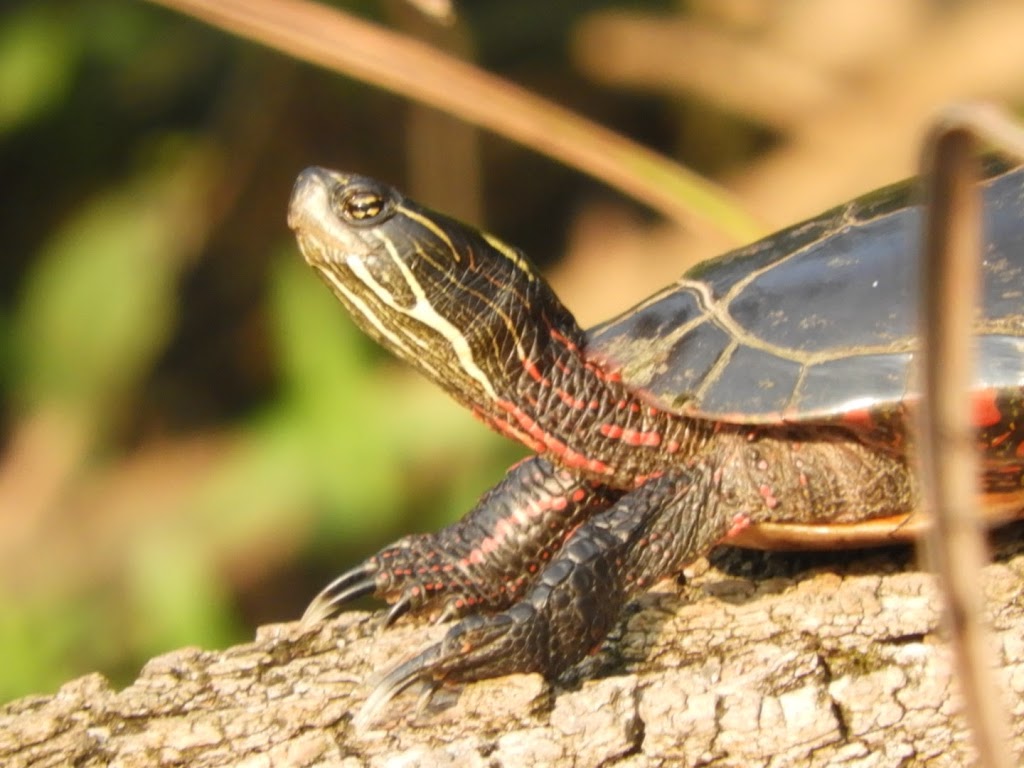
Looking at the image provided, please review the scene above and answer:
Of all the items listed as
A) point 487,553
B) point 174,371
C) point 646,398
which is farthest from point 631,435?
point 174,371

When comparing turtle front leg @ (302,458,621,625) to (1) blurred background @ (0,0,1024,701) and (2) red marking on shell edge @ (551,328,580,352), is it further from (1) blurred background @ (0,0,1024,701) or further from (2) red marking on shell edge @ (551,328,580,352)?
(1) blurred background @ (0,0,1024,701)

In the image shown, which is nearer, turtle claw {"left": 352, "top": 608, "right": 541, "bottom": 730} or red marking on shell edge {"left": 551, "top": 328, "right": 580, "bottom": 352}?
turtle claw {"left": 352, "top": 608, "right": 541, "bottom": 730}

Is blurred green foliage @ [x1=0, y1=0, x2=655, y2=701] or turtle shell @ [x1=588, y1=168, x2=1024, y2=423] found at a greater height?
blurred green foliage @ [x1=0, y1=0, x2=655, y2=701]

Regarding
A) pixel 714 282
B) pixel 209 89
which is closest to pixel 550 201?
pixel 209 89

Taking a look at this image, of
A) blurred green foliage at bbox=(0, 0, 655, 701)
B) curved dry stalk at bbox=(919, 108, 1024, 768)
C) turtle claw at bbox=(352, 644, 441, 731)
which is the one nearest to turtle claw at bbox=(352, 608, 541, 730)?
turtle claw at bbox=(352, 644, 441, 731)

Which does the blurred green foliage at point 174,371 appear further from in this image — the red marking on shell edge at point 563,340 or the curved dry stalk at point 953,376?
the curved dry stalk at point 953,376

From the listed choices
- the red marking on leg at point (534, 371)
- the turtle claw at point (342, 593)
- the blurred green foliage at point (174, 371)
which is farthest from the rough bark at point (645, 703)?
the blurred green foliage at point (174, 371)

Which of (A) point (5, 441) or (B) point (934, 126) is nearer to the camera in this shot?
(B) point (934, 126)

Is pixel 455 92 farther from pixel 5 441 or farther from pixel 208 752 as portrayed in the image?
pixel 5 441
